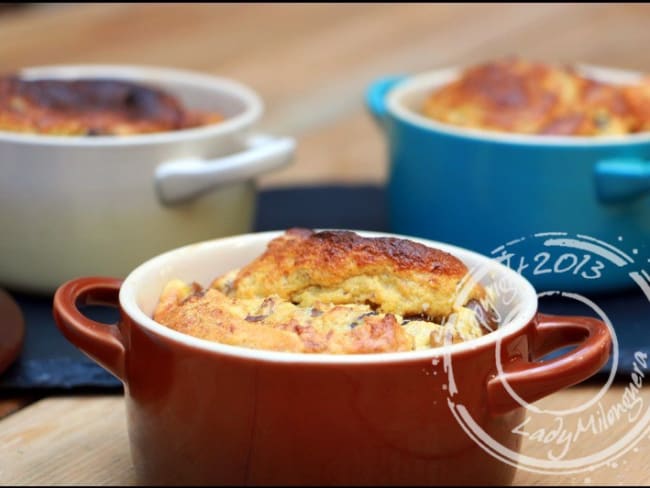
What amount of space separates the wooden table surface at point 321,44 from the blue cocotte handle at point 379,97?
14 cm

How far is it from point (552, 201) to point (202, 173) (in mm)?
316

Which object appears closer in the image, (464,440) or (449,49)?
(464,440)

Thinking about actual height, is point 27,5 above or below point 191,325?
below

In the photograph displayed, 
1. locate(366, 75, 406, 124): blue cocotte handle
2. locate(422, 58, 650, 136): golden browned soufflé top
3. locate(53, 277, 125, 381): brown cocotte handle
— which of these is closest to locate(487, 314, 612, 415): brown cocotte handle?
locate(53, 277, 125, 381): brown cocotte handle

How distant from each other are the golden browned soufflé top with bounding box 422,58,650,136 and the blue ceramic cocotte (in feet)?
0.14

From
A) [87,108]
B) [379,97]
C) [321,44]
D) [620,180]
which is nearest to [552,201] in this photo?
[620,180]

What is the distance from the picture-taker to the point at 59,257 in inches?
38.4

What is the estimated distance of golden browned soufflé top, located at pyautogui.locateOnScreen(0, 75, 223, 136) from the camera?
102 cm

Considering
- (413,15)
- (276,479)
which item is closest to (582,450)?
(276,479)

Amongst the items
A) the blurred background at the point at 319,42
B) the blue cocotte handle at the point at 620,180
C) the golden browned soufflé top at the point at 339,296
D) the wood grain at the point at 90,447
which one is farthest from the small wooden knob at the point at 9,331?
the blurred background at the point at 319,42

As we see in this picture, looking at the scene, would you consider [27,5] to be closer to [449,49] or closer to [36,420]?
[449,49]

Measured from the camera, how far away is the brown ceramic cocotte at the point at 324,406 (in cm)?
58

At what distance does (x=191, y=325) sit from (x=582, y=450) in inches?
11.0

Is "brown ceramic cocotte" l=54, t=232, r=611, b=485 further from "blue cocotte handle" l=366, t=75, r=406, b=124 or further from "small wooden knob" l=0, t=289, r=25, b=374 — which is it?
"blue cocotte handle" l=366, t=75, r=406, b=124
